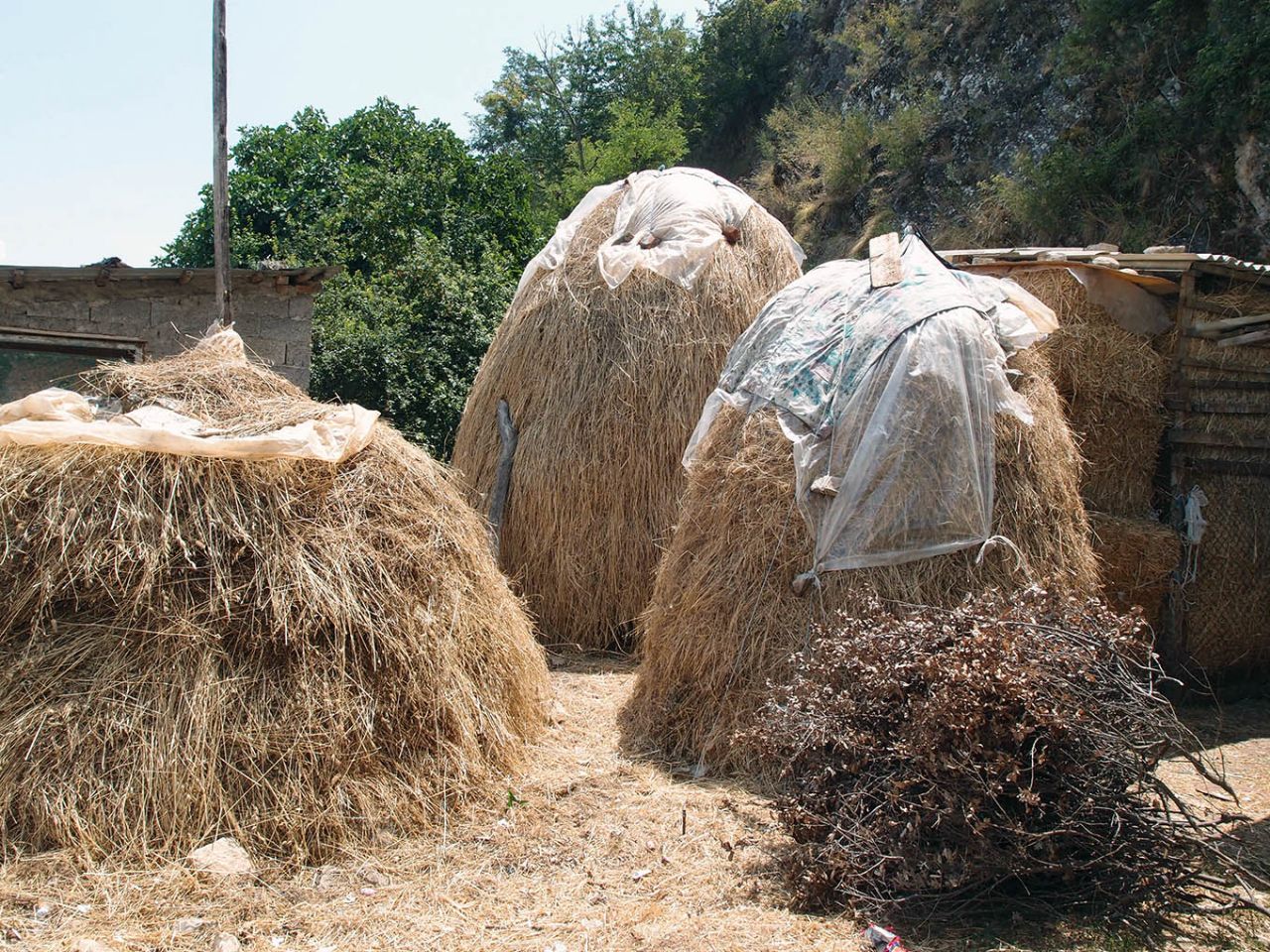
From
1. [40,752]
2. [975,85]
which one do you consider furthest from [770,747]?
[975,85]

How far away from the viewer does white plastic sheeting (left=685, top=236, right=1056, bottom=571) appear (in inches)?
190

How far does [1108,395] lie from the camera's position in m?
6.41

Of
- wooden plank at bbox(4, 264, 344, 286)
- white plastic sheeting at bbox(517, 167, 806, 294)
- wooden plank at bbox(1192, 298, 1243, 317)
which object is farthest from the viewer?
wooden plank at bbox(4, 264, 344, 286)

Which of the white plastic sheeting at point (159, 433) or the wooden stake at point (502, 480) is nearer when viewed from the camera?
the white plastic sheeting at point (159, 433)

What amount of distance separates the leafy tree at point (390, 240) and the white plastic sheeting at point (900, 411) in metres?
8.86

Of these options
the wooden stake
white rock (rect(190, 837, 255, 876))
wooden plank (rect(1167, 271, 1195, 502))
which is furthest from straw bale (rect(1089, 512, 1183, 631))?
white rock (rect(190, 837, 255, 876))

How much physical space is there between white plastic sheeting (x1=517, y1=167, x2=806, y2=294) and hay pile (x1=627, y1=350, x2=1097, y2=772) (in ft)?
7.87

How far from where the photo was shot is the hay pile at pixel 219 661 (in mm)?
3783

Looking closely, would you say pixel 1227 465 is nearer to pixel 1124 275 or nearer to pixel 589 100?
pixel 1124 275

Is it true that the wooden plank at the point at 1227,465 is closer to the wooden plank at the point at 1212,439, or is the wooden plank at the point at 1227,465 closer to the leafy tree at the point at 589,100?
the wooden plank at the point at 1212,439

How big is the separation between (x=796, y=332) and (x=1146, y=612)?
2.95 metres

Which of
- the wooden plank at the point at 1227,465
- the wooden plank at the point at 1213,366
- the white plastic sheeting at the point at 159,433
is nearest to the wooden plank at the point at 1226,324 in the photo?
the wooden plank at the point at 1213,366

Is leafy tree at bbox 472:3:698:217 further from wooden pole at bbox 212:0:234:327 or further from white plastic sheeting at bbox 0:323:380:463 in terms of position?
white plastic sheeting at bbox 0:323:380:463

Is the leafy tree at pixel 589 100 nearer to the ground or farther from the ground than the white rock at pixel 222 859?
farther from the ground
